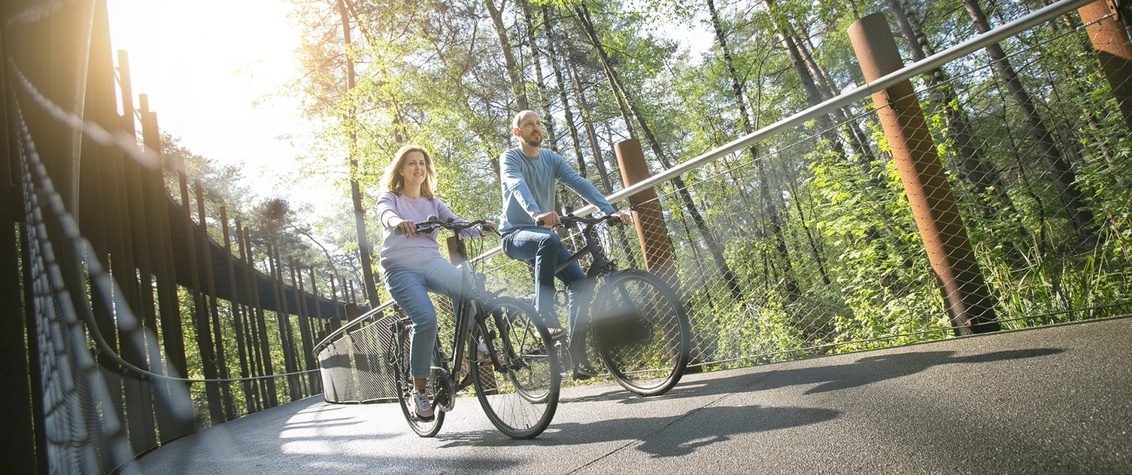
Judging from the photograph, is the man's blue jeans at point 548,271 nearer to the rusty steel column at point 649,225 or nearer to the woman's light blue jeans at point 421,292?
the woman's light blue jeans at point 421,292

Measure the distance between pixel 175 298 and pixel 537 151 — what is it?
8.10 meters

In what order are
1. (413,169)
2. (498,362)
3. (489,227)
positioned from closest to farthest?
(498,362), (489,227), (413,169)

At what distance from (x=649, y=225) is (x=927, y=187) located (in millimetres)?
1810

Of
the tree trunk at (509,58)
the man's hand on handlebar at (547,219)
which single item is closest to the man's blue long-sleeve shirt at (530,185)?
the man's hand on handlebar at (547,219)

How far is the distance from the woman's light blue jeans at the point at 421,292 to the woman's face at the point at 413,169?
55cm

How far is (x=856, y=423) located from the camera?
221 cm

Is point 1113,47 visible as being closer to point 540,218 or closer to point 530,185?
point 540,218

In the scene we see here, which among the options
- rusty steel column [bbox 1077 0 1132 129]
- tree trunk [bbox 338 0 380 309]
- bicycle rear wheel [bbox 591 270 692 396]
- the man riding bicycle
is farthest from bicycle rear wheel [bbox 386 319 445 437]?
tree trunk [bbox 338 0 380 309]

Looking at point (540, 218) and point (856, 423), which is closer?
point (856, 423)

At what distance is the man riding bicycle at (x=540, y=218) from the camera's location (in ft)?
11.5

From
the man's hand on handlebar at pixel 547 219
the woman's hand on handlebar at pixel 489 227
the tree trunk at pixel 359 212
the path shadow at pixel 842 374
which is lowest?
the path shadow at pixel 842 374

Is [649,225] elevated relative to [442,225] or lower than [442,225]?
lower

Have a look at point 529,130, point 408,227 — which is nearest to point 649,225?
point 529,130

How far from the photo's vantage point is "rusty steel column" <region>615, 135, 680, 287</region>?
4664 millimetres
